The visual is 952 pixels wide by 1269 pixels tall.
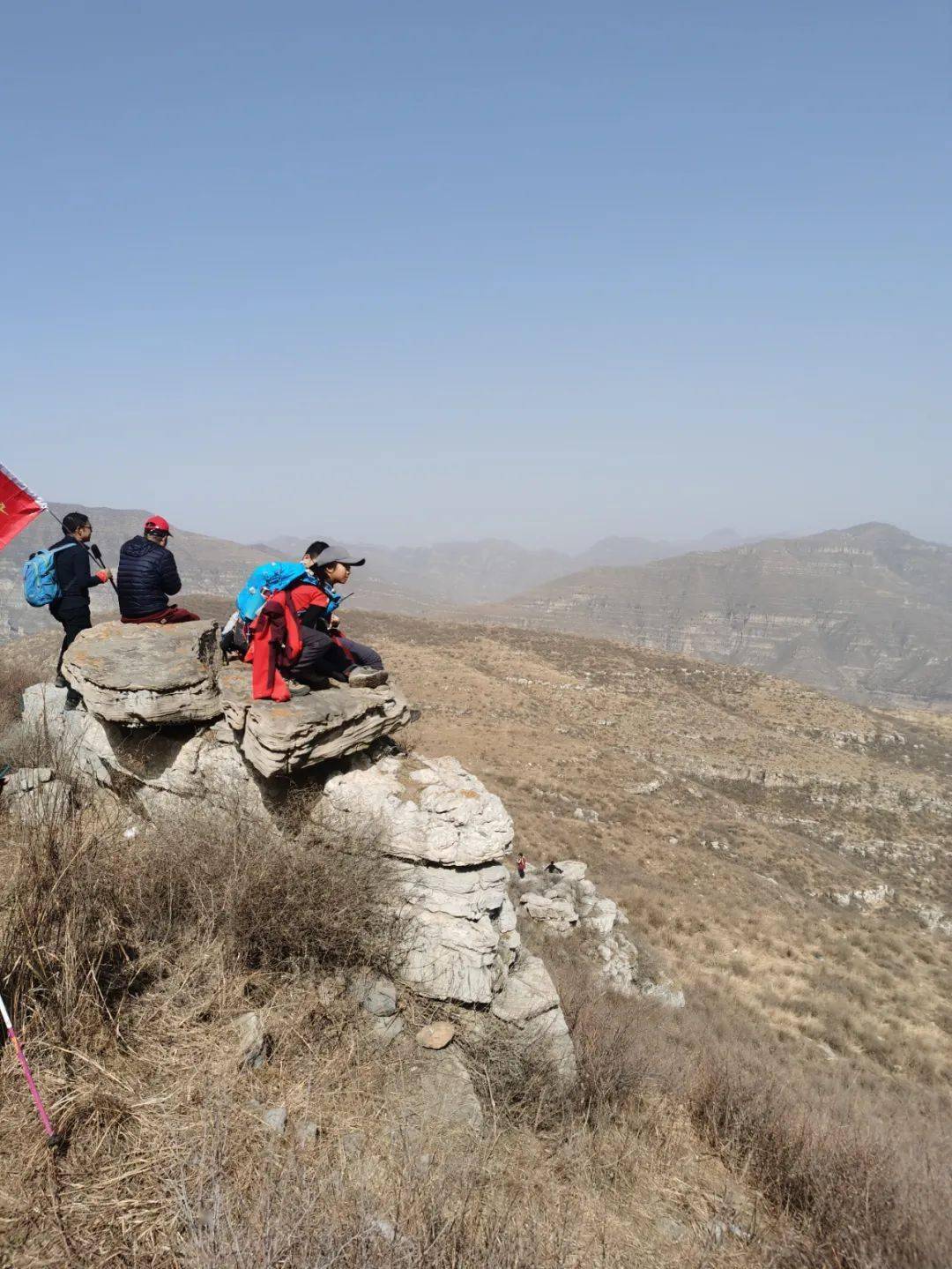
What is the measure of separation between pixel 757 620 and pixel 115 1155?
21859cm

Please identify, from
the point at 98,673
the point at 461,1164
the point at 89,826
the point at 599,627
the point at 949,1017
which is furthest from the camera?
the point at 599,627

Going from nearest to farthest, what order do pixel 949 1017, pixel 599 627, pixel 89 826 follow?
pixel 89 826 → pixel 949 1017 → pixel 599 627

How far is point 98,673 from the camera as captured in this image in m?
5.52

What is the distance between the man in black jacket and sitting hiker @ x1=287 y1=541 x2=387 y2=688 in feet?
7.02

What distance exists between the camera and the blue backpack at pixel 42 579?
6.23m

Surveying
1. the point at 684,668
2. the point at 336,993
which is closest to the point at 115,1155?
the point at 336,993

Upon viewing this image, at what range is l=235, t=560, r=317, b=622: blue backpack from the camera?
583cm

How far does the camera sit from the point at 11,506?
5367 mm

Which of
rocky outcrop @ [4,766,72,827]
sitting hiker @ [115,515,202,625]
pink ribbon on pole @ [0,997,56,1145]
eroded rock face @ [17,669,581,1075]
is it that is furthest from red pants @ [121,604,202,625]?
pink ribbon on pole @ [0,997,56,1145]

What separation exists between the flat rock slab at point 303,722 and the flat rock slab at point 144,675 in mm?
251

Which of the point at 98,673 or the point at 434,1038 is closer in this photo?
the point at 434,1038

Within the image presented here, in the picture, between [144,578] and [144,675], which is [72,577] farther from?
[144,675]

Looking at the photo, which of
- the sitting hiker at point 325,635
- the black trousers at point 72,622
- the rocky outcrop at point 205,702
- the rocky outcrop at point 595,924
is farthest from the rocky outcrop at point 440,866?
the rocky outcrop at point 595,924

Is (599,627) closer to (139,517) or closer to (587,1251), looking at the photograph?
(139,517)
